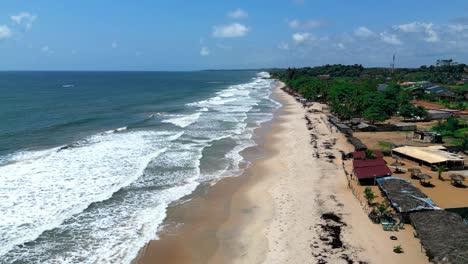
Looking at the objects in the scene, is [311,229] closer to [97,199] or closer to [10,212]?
[97,199]

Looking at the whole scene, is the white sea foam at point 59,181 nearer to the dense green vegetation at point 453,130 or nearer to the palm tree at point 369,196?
the palm tree at point 369,196

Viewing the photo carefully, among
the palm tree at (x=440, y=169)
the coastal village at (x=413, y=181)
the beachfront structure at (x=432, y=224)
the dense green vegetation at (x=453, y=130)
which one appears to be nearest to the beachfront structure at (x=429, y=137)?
the coastal village at (x=413, y=181)

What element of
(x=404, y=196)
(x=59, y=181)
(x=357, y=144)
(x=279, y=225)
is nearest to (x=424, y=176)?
(x=404, y=196)

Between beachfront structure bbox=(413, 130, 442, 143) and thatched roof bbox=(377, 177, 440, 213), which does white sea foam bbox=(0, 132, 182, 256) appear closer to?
thatched roof bbox=(377, 177, 440, 213)

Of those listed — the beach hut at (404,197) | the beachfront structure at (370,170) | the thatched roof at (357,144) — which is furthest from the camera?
the thatched roof at (357,144)

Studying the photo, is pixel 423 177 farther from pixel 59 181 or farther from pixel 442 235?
pixel 59 181

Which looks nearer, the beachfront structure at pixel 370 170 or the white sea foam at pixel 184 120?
the beachfront structure at pixel 370 170

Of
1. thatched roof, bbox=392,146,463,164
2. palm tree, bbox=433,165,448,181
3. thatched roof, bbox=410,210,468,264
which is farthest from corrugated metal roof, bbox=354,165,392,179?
thatched roof, bbox=410,210,468,264
